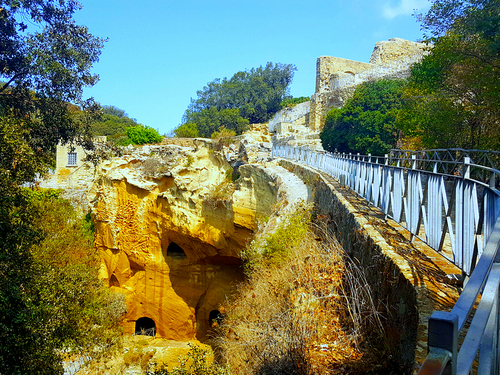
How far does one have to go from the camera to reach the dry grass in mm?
3865

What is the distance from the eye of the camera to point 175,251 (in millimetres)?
20422

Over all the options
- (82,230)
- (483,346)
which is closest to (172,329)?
(82,230)

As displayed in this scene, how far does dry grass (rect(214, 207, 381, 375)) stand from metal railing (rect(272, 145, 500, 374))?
0.98 metres

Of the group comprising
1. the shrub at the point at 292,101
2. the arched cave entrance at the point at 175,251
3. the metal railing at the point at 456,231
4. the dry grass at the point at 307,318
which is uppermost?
the shrub at the point at 292,101

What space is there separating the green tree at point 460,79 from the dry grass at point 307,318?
666 cm

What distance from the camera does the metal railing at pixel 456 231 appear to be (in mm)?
1029

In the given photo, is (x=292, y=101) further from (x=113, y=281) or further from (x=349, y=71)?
(x=113, y=281)

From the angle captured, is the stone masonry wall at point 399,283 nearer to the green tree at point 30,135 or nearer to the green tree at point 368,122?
the green tree at point 30,135

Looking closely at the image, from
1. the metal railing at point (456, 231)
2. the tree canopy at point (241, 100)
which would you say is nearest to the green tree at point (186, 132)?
the tree canopy at point (241, 100)

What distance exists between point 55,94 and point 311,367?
682 centimetres

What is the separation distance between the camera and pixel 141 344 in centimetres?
1461

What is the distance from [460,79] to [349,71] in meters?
25.2

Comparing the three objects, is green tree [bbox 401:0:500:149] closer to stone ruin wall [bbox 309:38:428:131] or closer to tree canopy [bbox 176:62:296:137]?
stone ruin wall [bbox 309:38:428:131]

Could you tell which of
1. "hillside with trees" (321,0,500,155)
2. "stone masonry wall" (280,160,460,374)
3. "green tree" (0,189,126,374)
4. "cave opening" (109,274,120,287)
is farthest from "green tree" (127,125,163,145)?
"stone masonry wall" (280,160,460,374)
